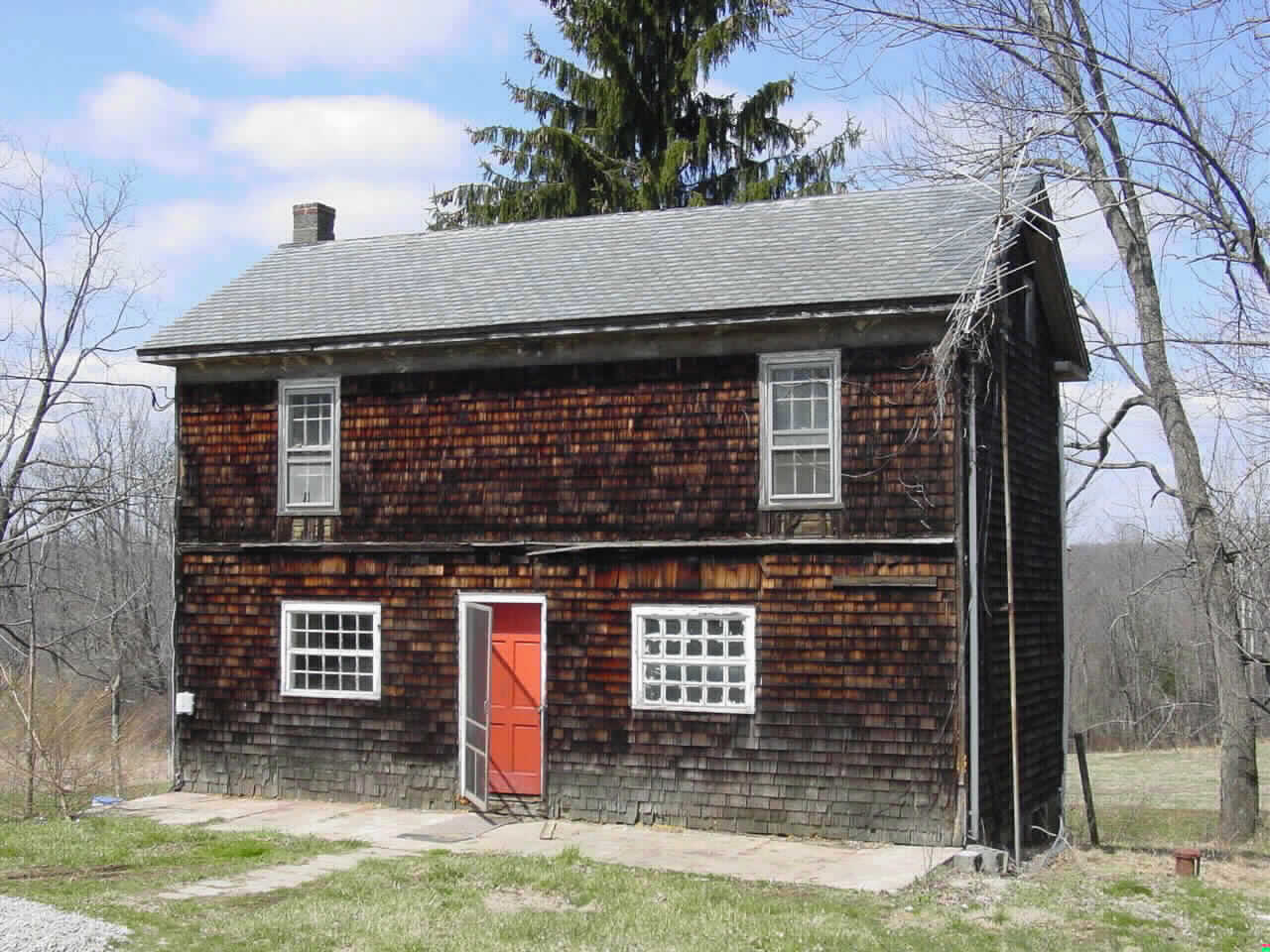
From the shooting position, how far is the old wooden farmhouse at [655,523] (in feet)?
44.4

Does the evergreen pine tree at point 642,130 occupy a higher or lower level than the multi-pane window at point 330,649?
higher

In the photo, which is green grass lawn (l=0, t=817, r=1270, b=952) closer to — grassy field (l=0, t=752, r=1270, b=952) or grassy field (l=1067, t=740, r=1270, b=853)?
grassy field (l=0, t=752, r=1270, b=952)

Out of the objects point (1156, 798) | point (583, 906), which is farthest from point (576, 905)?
point (1156, 798)

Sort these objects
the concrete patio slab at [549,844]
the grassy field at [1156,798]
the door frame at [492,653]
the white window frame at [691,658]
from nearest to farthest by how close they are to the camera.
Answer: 1. the concrete patio slab at [549,844]
2. the white window frame at [691,658]
3. the door frame at [492,653]
4. the grassy field at [1156,798]

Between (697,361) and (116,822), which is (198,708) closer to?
(116,822)

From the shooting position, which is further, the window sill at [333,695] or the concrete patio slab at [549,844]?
the window sill at [333,695]

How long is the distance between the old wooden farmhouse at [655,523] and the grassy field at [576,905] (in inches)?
81.6

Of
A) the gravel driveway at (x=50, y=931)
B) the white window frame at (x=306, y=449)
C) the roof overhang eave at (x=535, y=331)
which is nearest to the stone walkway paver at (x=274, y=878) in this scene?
the gravel driveway at (x=50, y=931)

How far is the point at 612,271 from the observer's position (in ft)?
53.0

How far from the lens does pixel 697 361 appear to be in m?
14.5

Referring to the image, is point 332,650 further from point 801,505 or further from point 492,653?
point 801,505

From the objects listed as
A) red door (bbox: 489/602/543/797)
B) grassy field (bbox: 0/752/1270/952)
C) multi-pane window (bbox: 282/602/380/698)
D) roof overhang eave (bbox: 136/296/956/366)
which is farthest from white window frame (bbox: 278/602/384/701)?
roof overhang eave (bbox: 136/296/956/366)

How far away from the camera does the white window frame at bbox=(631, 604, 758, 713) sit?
1404 centimetres

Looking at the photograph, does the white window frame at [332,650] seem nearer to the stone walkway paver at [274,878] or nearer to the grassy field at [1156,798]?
the stone walkway paver at [274,878]
